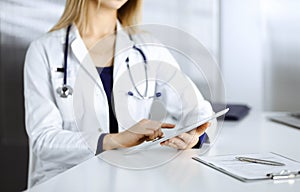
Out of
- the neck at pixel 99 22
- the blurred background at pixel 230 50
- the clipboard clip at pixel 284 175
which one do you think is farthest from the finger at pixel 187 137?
the blurred background at pixel 230 50

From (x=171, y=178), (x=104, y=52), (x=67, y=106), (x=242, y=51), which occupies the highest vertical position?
(x=242, y=51)

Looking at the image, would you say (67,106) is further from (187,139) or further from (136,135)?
(187,139)

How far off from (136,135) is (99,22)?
67 centimetres

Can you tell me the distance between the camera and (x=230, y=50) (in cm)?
245

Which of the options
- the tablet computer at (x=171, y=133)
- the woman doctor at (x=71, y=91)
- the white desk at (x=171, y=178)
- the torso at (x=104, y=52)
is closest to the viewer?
the white desk at (x=171, y=178)

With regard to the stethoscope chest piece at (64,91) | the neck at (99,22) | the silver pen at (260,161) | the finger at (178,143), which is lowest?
the silver pen at (260,161)

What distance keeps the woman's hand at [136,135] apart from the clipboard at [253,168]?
0.12 metres

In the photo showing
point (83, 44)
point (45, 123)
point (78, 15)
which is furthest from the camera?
point (78, 15)

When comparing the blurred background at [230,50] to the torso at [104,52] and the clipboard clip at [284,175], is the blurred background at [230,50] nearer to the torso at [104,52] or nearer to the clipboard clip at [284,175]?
the torso at [104,52]

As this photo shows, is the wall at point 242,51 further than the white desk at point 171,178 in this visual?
Yes

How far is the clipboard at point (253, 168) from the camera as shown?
879 mm

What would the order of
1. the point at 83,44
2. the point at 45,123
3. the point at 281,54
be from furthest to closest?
1. the point at 281,54
2. the point at 83,44
3. the point at 45,123

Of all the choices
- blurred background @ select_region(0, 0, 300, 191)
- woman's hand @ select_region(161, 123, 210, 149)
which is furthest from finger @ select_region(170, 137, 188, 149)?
blurred background @ select_region(0, 0, 300, 191)

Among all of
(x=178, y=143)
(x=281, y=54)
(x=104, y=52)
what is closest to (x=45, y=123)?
(x=104, y=52)
